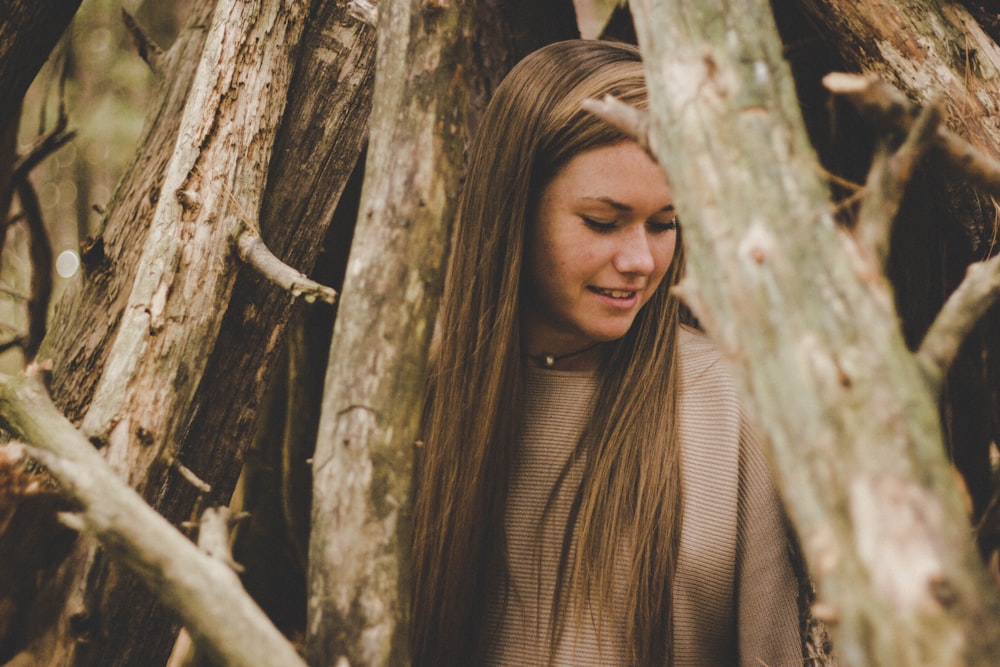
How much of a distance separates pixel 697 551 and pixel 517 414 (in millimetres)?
590

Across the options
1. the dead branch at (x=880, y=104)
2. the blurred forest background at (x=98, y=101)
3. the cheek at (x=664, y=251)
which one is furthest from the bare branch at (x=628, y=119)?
the blurred forest background at (x=98, y=101)

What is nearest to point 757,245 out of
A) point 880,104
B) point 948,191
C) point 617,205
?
point 880,104

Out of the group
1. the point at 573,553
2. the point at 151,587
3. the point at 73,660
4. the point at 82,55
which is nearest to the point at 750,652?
the point at 573,553

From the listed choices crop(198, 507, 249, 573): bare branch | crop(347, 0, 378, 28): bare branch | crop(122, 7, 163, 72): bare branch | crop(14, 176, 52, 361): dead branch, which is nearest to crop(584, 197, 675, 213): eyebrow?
crop(347, 0, 378, 28): bare branch

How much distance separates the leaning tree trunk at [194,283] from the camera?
1.80m

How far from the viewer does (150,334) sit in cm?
187

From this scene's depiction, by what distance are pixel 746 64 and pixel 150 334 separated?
1468mm

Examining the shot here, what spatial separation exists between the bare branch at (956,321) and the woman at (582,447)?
932mm

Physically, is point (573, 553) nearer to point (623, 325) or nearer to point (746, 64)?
point (623, 325)

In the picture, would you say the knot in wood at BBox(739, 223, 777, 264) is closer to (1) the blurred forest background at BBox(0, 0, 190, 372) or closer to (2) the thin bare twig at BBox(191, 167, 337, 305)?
(2) the thin bare twig at BBox(191, 167, 337, 305)

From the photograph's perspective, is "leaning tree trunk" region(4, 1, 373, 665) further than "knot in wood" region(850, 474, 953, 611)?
Yes

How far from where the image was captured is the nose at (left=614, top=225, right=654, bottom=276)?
1.91 m

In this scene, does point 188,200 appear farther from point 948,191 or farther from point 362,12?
point 948,191

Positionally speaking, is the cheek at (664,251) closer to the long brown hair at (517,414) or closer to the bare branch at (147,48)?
the long brown hair at (517,414)
